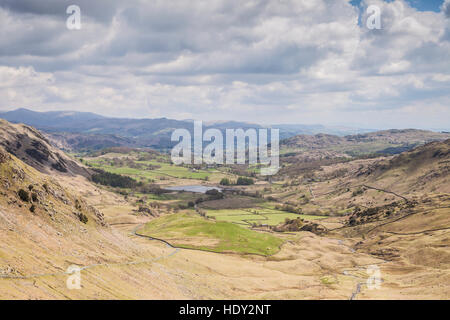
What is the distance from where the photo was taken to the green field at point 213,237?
409 ft

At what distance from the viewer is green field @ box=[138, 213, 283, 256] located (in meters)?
125

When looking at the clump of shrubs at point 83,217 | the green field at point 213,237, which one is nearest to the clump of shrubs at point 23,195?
the clump of shrubs at point 83,217

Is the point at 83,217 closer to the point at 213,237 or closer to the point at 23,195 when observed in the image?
the point at 23,195

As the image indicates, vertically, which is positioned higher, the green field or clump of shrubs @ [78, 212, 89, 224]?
clump of shrubs @ [78, 212, 89, 224]

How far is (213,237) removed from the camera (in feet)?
437

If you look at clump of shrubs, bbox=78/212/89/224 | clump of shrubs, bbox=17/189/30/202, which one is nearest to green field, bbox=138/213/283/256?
clump of shrubs, bbox=78/212/89/224

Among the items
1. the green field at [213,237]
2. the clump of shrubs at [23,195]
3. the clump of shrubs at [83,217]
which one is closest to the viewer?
the clump of shrubs at [23,195]

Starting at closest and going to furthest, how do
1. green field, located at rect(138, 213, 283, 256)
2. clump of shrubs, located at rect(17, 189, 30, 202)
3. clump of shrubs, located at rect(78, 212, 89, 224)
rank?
1. clump of shrubs, located at rect(17, 189, 30, 202)
2. clump of shrubs, located at rect(78, 212, 89, 224)
3. green field, located at rect(138, 213, 283, 256)

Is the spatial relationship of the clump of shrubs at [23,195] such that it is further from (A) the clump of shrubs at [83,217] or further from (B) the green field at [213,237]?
(B) the green field at [213,237]

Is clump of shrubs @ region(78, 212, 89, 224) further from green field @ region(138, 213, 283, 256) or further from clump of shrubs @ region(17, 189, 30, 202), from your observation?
green field @ region(138, 213, 283, 256)
